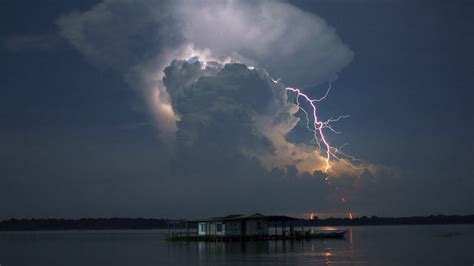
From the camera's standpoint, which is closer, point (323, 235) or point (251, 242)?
point (251, 242)

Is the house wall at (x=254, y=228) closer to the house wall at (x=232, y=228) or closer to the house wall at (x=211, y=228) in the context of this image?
the house wall at (x=232, y=228)

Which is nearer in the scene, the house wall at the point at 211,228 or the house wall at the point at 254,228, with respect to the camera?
the house wall at the point at 254,228

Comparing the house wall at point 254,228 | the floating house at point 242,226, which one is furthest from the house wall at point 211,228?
the house wall at point 254,228

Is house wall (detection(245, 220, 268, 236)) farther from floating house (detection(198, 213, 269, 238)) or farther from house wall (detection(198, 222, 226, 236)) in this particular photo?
house wall (detection(198, 222, 226, 236))

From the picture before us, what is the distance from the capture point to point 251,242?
79.1 meters

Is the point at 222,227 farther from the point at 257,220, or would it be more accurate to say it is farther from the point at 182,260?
the point at 182,260

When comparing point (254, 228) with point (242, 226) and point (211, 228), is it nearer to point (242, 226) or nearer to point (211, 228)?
point (242, 226)

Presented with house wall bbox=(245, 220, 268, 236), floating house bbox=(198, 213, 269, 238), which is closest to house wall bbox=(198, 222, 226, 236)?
floating house bbox=(198, 213, 269, 238)

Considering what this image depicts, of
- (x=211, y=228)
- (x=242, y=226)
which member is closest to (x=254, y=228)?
(x=242, y=226)

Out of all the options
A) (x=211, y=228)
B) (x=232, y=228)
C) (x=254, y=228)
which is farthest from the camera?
(x=211, y=228)

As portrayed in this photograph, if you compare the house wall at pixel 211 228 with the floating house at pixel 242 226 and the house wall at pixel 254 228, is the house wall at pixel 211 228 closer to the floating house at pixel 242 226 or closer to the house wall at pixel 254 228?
the floating house at pixel 242 226

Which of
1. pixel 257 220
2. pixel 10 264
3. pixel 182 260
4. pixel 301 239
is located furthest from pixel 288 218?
pixel 10 264

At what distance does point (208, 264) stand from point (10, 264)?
60.3ft

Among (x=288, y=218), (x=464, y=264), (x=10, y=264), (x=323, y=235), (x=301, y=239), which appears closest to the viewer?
(x=464, y=264)
